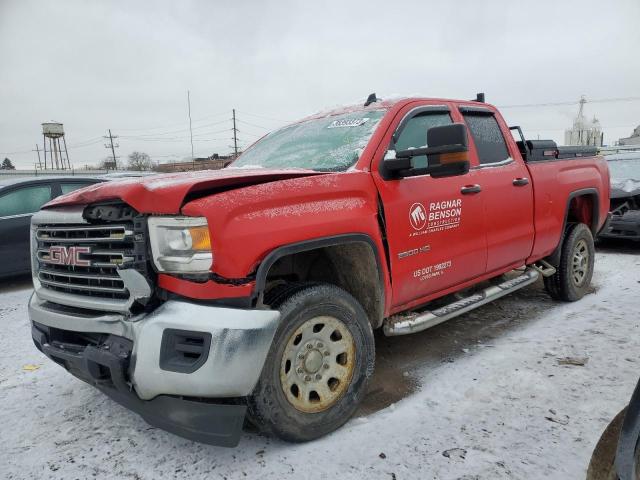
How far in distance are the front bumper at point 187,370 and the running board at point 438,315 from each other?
1.10m

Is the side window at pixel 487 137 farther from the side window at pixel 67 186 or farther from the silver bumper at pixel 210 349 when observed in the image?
the side window at pixel 67 186

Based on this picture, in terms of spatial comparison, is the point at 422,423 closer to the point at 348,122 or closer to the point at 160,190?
the point at 160,190

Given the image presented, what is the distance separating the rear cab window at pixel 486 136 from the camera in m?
3.71

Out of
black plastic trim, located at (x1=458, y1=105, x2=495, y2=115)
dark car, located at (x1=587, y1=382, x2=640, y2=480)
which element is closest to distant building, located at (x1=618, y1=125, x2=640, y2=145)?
black plastic trim, located at (x1=458, y1=105, x2=495, y2=115)

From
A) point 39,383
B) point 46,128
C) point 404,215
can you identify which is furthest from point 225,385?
point 46,128

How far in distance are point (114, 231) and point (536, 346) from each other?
3.15 metres

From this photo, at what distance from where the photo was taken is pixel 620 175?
26.3ft

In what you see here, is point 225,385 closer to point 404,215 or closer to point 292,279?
point 292,279

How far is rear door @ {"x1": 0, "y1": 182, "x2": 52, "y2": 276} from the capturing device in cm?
607

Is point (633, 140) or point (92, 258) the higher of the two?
point (633, 140)

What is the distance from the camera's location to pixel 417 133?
3268 millimetres

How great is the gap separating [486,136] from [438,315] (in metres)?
1.70

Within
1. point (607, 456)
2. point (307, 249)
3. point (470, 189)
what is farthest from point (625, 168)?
point (607, 456)

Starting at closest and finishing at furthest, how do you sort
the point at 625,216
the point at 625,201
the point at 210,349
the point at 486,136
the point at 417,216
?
the point at 210,349
the point at 417,216
the point at 486,136
the point at 625,216
the point at 625,201
